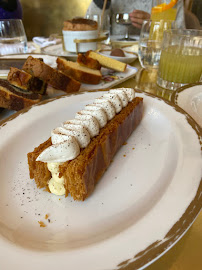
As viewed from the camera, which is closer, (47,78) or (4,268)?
(4,268)

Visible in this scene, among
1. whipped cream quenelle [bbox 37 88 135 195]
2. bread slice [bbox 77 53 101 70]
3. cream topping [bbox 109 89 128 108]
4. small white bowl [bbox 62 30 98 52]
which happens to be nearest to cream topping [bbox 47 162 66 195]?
whipped cream quenelle [bbox 37 88 135 195]

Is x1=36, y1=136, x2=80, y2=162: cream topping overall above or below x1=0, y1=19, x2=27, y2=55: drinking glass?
below

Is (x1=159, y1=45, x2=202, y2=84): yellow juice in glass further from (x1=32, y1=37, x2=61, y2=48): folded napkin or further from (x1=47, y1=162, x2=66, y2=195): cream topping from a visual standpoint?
(x1=32, y1=37, x2=61, y2=48): folded napkin

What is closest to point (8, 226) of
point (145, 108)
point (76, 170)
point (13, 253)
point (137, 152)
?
point (13, 253)

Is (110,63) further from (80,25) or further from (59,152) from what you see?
(59,152)

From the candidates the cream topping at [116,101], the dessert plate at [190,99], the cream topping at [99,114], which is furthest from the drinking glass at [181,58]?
the cream topping at [99,114]

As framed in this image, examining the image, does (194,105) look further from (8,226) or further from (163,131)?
(8,226)
